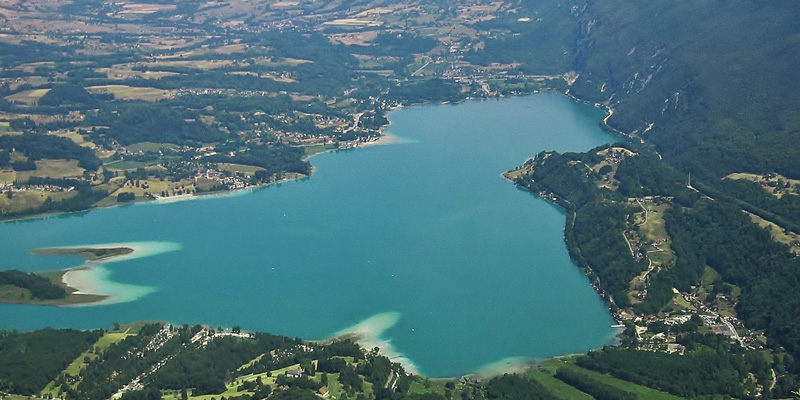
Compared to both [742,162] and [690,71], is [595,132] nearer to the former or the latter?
[690,71]

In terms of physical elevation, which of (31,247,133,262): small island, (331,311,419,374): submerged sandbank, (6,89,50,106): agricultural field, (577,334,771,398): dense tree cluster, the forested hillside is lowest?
(31,247,133,262): small island

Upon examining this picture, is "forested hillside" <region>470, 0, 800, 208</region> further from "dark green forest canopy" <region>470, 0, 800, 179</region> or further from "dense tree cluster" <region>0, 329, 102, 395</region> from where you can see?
"dense tree cluster" <region>0, 329, 102, 395</region>

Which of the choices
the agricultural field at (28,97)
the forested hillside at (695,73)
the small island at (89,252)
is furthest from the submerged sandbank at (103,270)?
the agricultural field at (28,97)

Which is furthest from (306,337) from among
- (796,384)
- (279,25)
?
(279,25)

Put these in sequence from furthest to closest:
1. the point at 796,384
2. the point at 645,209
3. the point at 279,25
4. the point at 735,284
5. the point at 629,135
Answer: the point at 279,25 → the point at 629,135 → the point at 645,209 → the point at 735,284 → the point at 796,384

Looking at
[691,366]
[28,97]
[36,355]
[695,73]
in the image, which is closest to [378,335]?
[691,366]

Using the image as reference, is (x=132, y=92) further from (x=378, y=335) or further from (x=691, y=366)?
(x=691, y=366)

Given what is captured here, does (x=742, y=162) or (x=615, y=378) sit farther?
(x=742, y=162)

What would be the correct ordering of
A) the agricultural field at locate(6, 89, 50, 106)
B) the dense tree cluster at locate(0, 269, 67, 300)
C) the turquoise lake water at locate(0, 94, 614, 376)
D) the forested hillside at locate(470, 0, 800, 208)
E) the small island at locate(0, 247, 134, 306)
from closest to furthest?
the turquoise lake water at locate(0, 94, 614, 376) < the small island at locate(0, 247, 134, 306) < the dense tree cluster at locate(0, 269, 67, 300) < the forested hillside at locate(470, 0, 800, 208) < the agricultural field at locate(6, 89, 50, 106)

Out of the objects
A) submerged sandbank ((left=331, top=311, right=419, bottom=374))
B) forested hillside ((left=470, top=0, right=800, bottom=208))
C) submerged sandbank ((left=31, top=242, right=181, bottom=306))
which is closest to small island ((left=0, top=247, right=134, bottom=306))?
submerged sandbank ((left=31, top=242, right=181, bottom=306))
